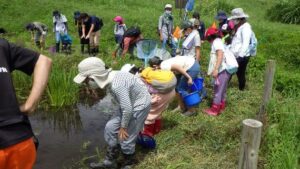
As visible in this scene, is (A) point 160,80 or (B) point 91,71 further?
(A) point 160,80

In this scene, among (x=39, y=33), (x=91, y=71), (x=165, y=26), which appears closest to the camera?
(x=91, y=71)

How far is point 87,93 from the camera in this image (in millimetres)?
7094

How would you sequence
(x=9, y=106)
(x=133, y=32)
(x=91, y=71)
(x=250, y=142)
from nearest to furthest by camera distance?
(x=9, y=106), (x=250, y=142), (x=91, y=71), (x=133, y=32)

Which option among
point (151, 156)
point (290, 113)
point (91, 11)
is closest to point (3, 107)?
point (151, 156)

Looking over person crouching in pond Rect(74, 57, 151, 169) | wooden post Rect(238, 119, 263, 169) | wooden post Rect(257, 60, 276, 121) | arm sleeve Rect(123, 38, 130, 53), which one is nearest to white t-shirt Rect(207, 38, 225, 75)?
wooden post Rect(257, 60, 276, 121)

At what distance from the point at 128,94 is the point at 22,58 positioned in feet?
5.90

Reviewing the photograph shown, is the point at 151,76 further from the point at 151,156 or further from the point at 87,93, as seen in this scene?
the point at 87,93

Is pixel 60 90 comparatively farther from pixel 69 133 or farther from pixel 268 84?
A: pixel 268 84

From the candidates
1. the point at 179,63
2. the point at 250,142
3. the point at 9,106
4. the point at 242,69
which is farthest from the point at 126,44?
the point at 9,106

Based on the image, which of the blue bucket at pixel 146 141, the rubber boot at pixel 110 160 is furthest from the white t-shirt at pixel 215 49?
the rubber boot at pixel 110 160

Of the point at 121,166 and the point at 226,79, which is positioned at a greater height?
the point at 226,79

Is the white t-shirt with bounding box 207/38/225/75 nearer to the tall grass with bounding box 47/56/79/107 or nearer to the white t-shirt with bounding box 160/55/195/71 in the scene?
the white t-shirt with bounding box 160/55/195/71

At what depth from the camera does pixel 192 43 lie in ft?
22.2

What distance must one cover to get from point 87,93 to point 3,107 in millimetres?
4988
